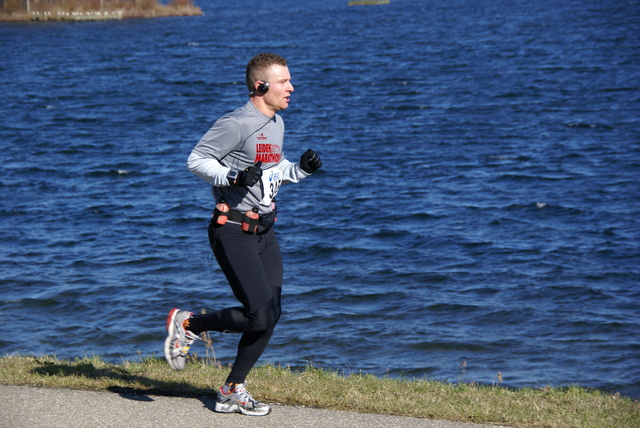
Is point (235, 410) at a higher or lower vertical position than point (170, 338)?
lower

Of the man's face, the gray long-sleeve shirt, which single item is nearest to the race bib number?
the gray long-sleeve shirt

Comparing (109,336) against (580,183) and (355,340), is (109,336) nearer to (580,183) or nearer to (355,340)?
(355,340)

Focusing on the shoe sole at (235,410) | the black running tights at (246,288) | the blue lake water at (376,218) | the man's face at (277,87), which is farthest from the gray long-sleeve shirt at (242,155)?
the blue lake water at (376,218)

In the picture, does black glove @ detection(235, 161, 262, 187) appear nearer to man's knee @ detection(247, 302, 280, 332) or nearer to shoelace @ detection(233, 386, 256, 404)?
man's knee @ detection(247, 302, 280, 332)

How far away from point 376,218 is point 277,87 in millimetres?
14748

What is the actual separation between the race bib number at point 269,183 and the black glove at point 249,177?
31cm

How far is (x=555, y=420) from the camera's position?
19.4 ft

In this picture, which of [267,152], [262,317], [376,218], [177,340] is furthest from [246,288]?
[376,218]

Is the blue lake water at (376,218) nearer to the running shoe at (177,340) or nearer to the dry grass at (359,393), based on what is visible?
the dry grass at (359,393)

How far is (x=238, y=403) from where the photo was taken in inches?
233

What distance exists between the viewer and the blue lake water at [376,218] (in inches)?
508

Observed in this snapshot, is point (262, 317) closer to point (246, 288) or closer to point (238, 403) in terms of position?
point (246, 288)

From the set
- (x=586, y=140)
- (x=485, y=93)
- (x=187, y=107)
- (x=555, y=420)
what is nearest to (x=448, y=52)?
(x=485, y=93)

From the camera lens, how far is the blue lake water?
1289cm
